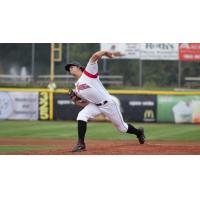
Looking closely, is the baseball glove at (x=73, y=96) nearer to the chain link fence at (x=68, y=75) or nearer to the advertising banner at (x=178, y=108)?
the chain link fence at (x=68, y=75)

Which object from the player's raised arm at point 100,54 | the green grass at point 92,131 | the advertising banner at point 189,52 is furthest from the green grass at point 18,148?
the advertising banner at point 189,52

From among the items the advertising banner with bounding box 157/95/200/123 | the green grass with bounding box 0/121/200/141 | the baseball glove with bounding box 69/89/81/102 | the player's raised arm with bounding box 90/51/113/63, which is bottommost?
the green grass with bounding box 0/121/200/141

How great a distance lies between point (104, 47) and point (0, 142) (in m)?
6.86

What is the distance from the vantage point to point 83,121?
970 centimetres

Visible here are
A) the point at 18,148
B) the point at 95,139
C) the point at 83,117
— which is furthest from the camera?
the point at 95,139

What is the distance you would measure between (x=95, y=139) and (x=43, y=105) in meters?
5.76

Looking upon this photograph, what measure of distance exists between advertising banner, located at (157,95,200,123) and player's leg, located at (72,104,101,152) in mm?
8169

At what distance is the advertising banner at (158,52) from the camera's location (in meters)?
20.2

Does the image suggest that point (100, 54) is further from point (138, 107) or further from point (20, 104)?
point (20, 104)

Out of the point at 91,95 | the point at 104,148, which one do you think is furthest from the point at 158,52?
the point at 91,95

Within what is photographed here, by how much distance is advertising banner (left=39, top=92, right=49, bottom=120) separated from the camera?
1828 centimetres

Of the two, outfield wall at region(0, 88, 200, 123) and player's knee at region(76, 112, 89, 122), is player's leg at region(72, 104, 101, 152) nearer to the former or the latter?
player's knee at region(76, 112, 89, 122)

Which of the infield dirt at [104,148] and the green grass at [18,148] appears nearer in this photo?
the infield dirt at [104,148]

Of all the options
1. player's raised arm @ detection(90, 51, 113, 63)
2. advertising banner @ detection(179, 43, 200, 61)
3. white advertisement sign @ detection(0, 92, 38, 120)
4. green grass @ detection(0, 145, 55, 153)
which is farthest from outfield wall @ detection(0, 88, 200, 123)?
player's raised arm @ detection(90, 51, 113, 63)
